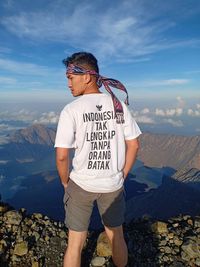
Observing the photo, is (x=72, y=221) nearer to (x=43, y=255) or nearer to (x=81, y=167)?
(x=81, y=167)

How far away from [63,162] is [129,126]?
73.9 inches

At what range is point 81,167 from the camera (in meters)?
6.91

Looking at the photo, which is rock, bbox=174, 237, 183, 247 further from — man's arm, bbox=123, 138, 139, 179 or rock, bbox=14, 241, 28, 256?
rock, bbox=14, 241, 28, 256

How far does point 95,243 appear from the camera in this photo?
11.5 metres

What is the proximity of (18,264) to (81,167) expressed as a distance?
5627mm

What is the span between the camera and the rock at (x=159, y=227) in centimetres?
1244

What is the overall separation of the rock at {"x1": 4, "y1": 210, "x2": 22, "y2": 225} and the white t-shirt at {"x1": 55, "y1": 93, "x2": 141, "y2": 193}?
640cm

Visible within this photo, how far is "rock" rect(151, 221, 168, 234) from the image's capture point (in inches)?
490

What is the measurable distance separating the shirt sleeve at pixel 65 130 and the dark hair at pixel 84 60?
1.15 m

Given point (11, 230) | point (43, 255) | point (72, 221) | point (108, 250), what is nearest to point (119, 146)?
point (72, 221)

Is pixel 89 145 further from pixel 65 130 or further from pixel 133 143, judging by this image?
pixel 133 143

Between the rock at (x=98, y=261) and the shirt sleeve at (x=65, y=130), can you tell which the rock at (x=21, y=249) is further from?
the shirt sleeve at (x=65, y=130)

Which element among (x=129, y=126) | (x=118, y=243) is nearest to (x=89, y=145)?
(x=129, y=126)

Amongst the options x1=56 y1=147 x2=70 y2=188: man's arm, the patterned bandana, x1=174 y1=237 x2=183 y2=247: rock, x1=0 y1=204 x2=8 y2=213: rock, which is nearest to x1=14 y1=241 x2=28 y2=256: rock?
x1=0 y1=204 x2=8 y2=213: rock
